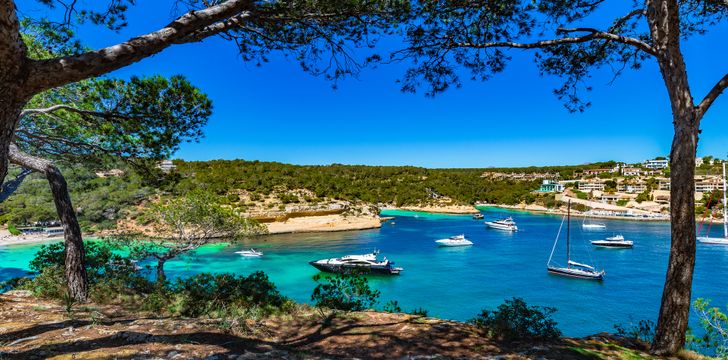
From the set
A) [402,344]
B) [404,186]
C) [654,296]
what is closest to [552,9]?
[402,344]

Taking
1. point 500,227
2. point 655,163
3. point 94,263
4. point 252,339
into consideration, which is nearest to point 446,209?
point 500,227

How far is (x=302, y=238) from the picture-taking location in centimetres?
3434

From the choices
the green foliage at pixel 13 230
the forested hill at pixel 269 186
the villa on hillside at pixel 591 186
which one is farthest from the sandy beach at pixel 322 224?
the villa on hillside at pixel 591 186

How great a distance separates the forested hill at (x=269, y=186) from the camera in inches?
855

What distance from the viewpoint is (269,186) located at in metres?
42.9

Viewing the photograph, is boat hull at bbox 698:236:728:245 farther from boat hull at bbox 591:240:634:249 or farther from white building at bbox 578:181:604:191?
white building at bbox 578:181:604:191

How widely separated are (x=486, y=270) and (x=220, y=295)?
903 inches

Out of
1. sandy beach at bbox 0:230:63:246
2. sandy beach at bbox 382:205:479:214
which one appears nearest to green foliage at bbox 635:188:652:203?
sandy beach at bbox 382:205:479:214

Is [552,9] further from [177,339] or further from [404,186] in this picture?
[404,186]

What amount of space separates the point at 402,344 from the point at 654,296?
22.0 metres

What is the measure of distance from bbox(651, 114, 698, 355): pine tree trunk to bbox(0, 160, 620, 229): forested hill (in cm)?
778

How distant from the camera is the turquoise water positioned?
17.3 m

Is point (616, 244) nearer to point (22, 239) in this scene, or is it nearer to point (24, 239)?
point (24, 239)

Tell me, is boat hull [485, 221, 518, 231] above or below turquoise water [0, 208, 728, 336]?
Result: above
